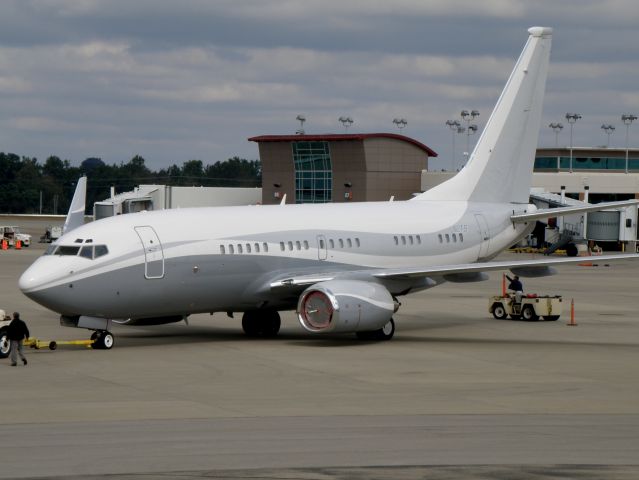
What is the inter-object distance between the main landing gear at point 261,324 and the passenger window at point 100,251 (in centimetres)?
723

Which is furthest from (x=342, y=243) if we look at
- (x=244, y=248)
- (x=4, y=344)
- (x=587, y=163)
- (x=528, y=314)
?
(x=587, y=163)

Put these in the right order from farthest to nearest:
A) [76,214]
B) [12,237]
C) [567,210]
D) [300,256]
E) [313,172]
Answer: [313,172] → [12,237] → [76,214] → [567,210] → [300,256]

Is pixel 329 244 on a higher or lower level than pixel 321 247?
higher

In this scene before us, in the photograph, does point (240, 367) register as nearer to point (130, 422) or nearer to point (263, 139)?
point (130, 422)

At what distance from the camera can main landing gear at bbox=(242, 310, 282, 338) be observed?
1673 inches

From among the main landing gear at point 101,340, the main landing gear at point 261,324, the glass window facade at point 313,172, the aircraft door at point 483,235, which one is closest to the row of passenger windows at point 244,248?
the main landing gear at point 261,324

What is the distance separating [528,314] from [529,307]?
0.30 meters

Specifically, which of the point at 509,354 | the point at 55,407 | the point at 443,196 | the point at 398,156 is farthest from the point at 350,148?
the point at 55,407

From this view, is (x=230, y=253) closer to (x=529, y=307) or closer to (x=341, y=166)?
(x=529, y=307)

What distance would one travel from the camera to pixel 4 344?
35875 mm

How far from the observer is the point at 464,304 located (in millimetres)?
57688

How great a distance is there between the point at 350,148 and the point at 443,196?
302ft

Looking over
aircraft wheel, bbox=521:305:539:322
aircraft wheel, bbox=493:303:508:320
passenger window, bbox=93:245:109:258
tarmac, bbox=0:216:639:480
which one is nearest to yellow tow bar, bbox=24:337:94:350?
tarmac, bbox=0:216:639:480

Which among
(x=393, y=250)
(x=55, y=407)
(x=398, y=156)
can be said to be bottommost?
(x=55, y=407)
